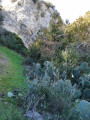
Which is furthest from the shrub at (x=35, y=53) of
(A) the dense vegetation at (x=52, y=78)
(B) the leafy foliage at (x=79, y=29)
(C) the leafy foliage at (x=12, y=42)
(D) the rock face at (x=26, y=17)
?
(D) the rock face at (x=26, y=17)

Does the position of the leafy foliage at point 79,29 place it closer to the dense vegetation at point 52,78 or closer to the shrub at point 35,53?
the dense vegetation at point 52,78

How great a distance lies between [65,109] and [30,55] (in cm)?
922

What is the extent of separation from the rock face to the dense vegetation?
11.4 feet

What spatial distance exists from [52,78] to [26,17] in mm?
17397

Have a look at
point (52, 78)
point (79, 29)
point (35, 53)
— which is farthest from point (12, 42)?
point (52, 78)

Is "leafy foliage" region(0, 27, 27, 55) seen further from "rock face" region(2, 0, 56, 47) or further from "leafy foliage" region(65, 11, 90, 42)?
"leafy foliage" region(65, 11, 90, 42)

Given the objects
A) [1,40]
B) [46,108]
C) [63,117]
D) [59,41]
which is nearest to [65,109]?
[63,117]

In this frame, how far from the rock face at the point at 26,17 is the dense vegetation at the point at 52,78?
11.4 ft

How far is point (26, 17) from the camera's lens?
22609mm

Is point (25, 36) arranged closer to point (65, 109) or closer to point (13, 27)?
point (13, 27)

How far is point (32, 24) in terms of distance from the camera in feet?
A: 73.9

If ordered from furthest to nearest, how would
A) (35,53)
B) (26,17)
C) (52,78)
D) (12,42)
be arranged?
1. (26,17)
2. (12,42)
3. (35,53)
4. (52,78)

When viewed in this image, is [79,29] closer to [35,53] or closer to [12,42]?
[35,53]

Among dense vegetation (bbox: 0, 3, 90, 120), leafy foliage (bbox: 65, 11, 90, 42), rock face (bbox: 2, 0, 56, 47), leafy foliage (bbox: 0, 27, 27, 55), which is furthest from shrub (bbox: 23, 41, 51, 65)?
rock face (bbox: 2, 0, 56, 47)
